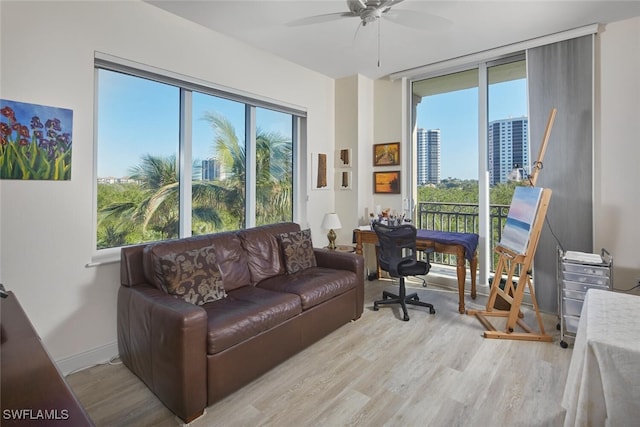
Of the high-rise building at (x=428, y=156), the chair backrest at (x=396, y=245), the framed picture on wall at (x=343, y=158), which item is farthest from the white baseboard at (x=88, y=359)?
the high-rise building at (x=428, y=156)

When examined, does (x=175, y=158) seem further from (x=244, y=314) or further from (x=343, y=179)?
(x=343, y=179)

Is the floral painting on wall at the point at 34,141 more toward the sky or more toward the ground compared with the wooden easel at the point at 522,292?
more toward the sky

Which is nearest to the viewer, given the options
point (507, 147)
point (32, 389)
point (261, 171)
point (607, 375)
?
point (32, 389)

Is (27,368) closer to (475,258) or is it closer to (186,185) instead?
(186,185)

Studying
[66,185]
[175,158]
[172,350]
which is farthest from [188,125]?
[172,350]

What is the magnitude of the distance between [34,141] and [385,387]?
280 cm

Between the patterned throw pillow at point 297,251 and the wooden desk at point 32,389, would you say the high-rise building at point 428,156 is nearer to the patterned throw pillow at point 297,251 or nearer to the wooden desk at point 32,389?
the patterned throw pillow at point 297,251

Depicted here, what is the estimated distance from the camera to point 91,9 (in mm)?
2348

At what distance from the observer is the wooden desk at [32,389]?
823 mm

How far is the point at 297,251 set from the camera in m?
3.22

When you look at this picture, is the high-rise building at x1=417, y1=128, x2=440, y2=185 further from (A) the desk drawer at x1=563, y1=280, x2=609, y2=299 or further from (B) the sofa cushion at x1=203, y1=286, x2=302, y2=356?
(B) the sofa cushion at x1=203, y1=286, x2=302, y2=356

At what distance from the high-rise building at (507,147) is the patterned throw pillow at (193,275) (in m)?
3.24

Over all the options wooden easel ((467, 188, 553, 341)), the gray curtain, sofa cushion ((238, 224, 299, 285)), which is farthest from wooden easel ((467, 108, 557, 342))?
sofa cushion ((238, 224, 299, 285))

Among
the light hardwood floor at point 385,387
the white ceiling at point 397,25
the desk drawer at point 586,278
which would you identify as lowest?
the light hardwood floor at point 385,387
